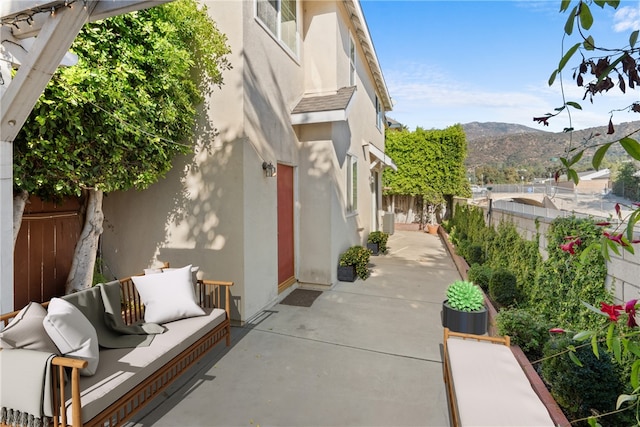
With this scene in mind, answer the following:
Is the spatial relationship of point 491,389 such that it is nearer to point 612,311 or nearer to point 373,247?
point 612,311

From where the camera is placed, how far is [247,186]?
577 centimetres

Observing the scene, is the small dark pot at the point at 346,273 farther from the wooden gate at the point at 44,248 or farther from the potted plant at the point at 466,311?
the wooden gate at the point at 44,248

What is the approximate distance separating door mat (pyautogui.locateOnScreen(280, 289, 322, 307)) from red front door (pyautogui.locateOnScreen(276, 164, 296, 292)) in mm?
249

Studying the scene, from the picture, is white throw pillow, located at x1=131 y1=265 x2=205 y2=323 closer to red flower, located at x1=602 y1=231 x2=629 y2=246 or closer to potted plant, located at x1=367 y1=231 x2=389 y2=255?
red flower, located at x1=602 y1=231 x2=629 y2=246

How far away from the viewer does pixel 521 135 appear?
76.8 meters

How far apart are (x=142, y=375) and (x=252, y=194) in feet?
11.0

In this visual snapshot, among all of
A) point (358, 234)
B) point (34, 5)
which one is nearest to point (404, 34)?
point (358, 234)

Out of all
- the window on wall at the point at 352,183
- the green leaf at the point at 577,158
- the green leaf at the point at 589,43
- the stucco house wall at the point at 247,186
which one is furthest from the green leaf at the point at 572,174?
the window on wall at the point at 352,183

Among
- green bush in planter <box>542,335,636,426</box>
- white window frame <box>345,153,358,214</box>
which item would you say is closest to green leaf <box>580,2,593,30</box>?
green bush in planter <box>542,335,636,426</box>

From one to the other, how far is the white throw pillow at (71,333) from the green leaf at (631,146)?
4009 mm

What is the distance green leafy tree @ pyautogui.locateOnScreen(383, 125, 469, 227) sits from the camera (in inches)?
724

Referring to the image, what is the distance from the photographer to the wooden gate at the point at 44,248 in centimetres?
500

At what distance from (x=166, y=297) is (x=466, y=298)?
451 centimetres

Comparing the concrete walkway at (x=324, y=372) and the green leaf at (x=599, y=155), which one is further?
the concrete walkway at (x=324, y=372)
